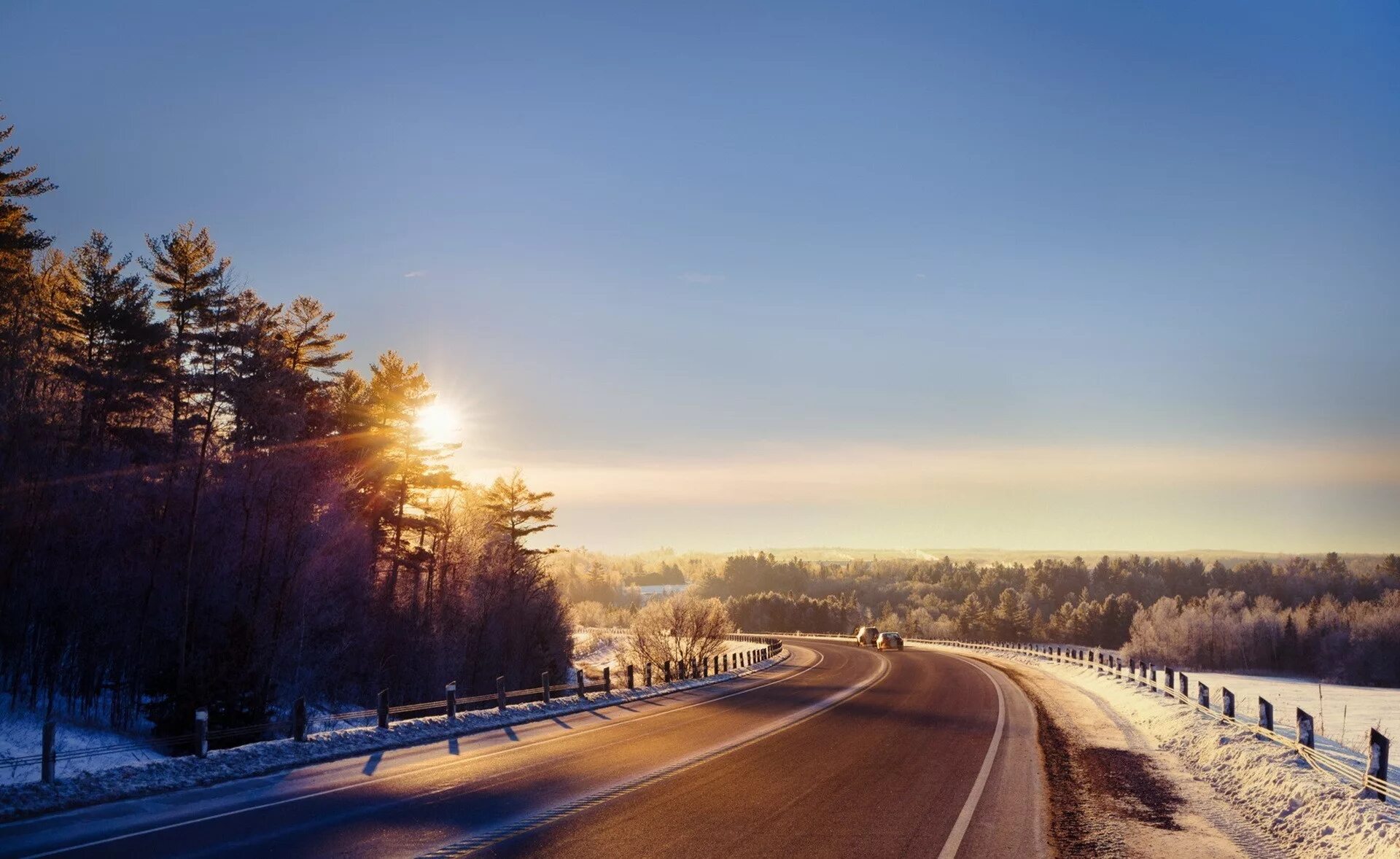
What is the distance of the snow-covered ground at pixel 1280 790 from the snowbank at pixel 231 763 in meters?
14.2

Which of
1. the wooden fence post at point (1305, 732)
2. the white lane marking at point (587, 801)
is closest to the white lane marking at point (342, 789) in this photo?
the white lane marking at point (587, 801)

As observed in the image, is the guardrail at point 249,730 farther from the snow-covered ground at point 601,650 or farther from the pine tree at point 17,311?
the snow-covered ground at point 601,650

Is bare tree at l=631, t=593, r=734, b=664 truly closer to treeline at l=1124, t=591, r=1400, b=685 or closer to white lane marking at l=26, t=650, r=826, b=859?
white lane marking at l=26, t=650, r=826, b=859

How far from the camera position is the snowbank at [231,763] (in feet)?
37.7

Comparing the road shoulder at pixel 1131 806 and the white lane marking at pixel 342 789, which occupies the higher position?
the road shoulder at pixel 1131 806

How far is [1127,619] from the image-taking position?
496 ft

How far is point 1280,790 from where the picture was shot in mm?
11242

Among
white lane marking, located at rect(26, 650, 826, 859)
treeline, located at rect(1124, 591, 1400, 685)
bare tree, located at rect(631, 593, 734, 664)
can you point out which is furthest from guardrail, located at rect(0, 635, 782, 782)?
treeline, located at rect(1124, 591, 1400, 685)

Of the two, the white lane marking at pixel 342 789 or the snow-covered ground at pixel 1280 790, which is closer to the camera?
the snow-covered ground at pixel 1280 790

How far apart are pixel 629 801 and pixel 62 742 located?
57.8 feet

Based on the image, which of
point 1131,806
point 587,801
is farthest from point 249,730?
point 1131,806

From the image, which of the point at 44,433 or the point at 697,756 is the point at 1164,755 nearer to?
the point at 697,756

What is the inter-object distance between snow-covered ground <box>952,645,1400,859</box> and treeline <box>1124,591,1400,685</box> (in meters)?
103

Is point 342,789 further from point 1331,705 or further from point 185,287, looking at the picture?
point 1331,705
